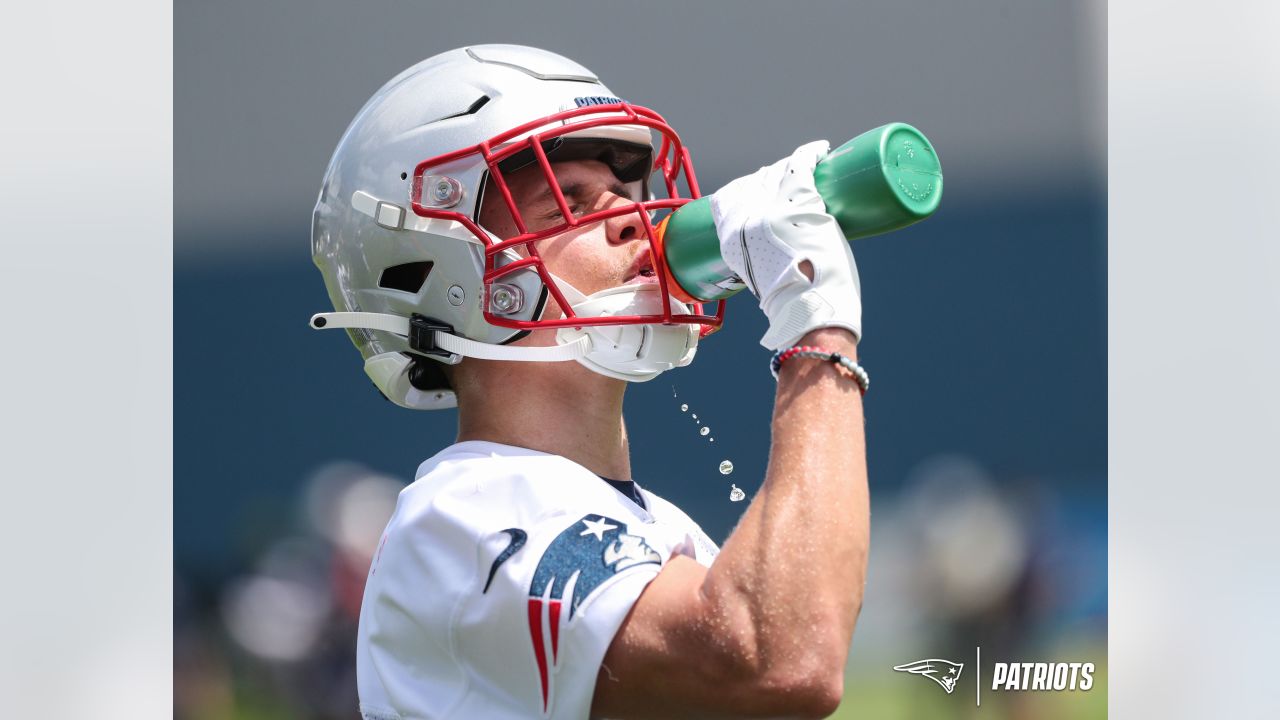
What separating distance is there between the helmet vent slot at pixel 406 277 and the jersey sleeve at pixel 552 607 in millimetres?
585

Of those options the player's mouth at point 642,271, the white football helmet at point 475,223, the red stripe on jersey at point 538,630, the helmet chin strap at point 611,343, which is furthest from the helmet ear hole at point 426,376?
the red stripe on jersey at point 538,630

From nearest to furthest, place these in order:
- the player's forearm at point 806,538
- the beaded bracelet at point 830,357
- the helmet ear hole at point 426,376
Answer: the player's forearm at point 806,538, the beaded bracelet at point 830,357, the helmet ear hole at point 426,376

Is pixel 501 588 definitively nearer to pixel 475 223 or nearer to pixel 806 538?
pixel 806 538

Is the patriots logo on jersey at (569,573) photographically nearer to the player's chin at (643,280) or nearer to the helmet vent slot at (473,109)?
the player's chin at (643,280)

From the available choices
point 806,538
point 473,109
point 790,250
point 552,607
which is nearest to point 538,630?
point 552,607

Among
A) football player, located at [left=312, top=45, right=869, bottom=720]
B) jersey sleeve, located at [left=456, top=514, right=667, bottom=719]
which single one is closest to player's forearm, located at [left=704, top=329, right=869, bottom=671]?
football player, located at [left=312, top=45, right=869, bottom=720]

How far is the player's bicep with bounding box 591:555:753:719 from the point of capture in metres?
1.45

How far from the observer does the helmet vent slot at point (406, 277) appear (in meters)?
2.03

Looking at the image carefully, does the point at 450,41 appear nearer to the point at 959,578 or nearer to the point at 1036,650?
the point at 959,578

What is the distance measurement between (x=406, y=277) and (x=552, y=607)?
743 millimetres

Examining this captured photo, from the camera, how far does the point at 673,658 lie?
1.48 metres

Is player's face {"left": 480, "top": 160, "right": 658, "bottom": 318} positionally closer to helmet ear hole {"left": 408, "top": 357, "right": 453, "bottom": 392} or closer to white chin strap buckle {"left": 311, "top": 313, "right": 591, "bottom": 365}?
white chin strap buckle {"left": 311, "top": 313, "right": 591, "bottom": 365}

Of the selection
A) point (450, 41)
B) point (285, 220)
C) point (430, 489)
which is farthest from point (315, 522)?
point (430, 489)

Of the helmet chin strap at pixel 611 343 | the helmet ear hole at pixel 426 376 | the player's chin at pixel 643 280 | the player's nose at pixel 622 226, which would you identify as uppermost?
the player's nose at pixel 622 226
